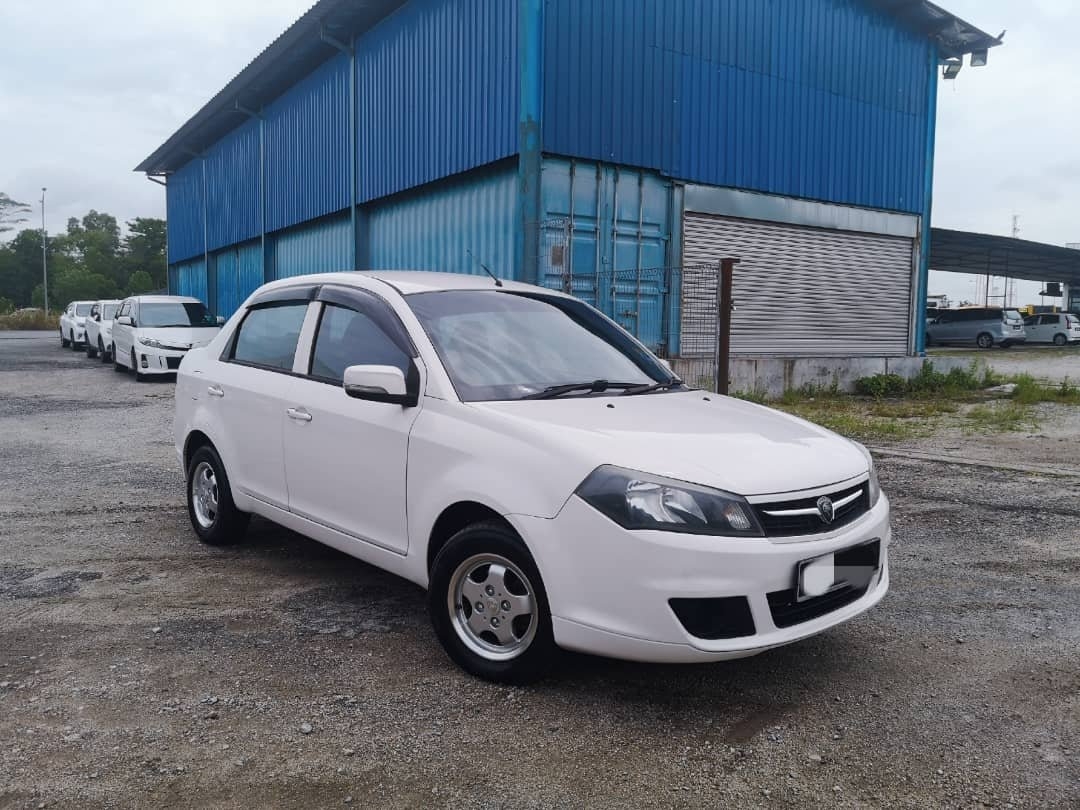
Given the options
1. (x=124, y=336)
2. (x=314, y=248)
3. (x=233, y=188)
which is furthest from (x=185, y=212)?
(x=124, y=336)

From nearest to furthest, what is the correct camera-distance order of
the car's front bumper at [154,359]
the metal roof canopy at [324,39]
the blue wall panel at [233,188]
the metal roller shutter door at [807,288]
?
the metal roller shutter door at [807,288] → the metal roof canopy at [324,39] → the car's front bumper at [154,359] → the blue wall panel at [233,188]

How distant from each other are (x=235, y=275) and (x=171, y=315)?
9.62 meters

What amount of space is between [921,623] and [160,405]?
11.6m

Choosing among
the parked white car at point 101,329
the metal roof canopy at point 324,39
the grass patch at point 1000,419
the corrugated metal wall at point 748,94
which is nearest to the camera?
the grass patch at point 1000,419

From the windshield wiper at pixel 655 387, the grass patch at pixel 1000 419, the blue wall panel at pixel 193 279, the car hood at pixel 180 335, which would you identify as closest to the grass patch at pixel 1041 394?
the grass patch at pixel 1000 419

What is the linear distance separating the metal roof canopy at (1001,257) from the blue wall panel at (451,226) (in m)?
19.2

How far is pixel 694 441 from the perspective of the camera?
10.6 ft

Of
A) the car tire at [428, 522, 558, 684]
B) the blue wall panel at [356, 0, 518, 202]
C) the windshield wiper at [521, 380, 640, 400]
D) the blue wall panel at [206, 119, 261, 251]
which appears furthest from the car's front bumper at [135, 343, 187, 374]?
the car tire at [428, 522, 558, 684]

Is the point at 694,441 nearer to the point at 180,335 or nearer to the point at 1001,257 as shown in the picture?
the point at 180,335

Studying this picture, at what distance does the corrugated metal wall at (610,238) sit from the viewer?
43.0 feet

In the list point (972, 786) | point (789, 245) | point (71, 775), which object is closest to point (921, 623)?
point (972, 786)

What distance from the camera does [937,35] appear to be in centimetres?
1809

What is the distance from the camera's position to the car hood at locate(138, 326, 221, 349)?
56.3ft

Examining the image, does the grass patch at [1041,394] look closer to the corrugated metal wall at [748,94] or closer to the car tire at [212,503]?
the corrugated metal wall at [748,94]
